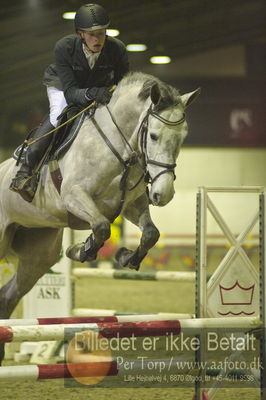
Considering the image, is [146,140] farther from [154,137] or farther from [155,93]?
[155,93]

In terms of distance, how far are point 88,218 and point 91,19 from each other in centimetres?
114

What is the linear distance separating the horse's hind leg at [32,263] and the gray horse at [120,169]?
1.00 feet

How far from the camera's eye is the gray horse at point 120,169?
140 inches

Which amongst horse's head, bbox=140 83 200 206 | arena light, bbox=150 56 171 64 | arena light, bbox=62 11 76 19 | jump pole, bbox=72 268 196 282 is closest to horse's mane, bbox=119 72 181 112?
horse's head, bbox=140 83 200 206

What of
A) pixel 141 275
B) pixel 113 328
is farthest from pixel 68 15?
pixel 113 328

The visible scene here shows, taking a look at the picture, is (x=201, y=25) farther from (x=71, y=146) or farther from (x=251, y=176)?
(x=71, y=146)

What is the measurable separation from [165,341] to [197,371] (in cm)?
224

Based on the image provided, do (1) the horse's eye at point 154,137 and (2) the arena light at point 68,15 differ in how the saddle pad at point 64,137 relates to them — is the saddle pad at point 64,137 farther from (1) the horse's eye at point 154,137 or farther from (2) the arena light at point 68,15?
(2) the arena light at point 68,15

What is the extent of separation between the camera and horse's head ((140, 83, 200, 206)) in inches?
137

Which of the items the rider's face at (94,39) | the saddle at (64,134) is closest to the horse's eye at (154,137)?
the saddle at (64,134)

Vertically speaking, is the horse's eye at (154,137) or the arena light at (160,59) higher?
the arena light at (160,59)

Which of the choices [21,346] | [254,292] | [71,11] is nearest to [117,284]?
[71,11]

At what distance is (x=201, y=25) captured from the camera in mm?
11266

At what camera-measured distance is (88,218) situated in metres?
3.74
